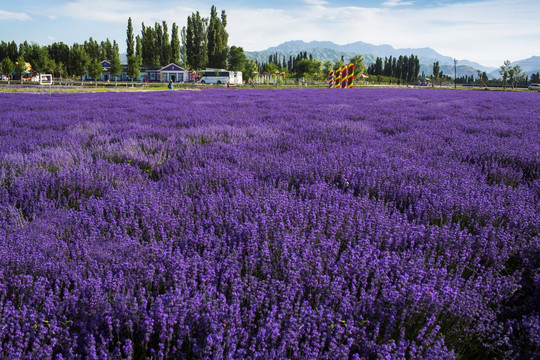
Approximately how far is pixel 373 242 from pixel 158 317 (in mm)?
1250

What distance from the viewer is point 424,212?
252 centimetres

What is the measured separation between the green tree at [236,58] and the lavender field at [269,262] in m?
75.7

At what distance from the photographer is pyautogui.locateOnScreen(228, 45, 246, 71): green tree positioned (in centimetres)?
7475

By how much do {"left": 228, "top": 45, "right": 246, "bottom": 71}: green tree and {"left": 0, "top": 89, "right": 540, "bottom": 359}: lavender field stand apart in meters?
75.7

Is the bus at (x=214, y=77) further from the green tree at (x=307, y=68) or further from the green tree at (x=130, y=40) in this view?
the green tree at (x=130, y=40)

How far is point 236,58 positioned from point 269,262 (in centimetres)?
7829

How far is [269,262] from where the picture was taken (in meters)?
1.79

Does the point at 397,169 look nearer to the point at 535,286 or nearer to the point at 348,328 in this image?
the point at 535,286

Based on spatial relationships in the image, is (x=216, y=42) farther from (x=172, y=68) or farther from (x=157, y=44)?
(x=157, y=44)

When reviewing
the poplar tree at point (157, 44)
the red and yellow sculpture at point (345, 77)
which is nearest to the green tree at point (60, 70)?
the poplar tree at point (157, 44)

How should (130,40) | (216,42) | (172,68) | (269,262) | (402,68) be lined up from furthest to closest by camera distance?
Answer: (402,68) < (130,40) < (172,68) < (216,42) < (269,262)

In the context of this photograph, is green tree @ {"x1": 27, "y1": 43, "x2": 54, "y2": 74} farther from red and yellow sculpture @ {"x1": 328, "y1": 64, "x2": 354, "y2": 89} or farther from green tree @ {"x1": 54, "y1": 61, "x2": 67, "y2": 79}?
red and yellow sculpture @ {"x1": 328, "y1": 64, "x2": 354, "y2": 89}

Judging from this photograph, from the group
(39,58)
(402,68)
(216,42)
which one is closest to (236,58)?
(216,42)

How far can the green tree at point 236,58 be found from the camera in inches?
2943
